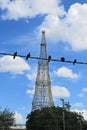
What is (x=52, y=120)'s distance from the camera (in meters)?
143

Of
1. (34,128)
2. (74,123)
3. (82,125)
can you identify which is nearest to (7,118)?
(34,128)

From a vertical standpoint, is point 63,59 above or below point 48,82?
below

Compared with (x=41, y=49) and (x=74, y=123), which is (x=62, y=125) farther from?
(x=41, y=49)

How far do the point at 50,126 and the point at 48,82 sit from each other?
81.1 ft

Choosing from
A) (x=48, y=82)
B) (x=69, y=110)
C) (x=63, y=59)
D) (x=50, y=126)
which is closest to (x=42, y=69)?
(x=48, y=82)

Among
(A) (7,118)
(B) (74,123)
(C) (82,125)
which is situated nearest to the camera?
(A) (7,118)

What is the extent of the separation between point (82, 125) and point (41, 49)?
31.6 metres

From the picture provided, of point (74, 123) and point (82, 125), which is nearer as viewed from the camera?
point (74, 123)

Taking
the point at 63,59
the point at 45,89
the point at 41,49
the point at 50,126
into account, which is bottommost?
the point at 63,59

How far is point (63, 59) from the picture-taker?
3509 centimetres

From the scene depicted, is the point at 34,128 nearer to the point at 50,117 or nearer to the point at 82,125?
the point at 50,117

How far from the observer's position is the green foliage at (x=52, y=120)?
466 feet

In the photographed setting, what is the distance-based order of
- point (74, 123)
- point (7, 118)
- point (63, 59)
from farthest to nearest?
point (74, 123)
point (7, 118)
point (63, 59)

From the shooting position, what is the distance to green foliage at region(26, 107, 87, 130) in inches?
5595
